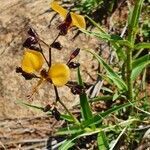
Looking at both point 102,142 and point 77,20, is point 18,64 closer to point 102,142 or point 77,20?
point 102,142

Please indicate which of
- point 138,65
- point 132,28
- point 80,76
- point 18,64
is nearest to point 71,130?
point 80,76

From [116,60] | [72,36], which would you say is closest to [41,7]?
[72,36]

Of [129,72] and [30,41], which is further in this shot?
[129,72]

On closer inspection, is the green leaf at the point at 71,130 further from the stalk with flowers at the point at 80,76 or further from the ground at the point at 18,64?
the ground at the point at 18,64

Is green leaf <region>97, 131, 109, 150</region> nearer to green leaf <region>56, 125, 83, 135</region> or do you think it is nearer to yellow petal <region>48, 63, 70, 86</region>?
green leaf <region>56, 125, 83, 135</region>

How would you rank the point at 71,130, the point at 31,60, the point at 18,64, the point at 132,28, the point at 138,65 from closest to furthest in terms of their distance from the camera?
the point at 31,60 → the point at 132,28 → the point at 71,130 → the point at 138,65 → the point at 18,64

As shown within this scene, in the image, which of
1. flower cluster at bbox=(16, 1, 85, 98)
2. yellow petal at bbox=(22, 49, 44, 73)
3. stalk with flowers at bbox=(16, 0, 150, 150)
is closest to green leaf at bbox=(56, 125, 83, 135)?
stalk with flowers at bbox=(16, 0, 150, 150)

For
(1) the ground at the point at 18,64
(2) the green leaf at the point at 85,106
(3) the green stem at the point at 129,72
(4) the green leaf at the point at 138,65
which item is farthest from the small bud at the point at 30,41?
(1) the ground at the point at 18,64
